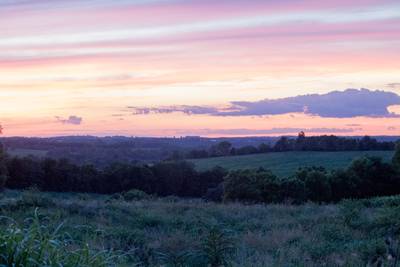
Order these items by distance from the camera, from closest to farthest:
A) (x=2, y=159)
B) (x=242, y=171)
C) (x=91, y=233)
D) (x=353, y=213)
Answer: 1. (x=91, y=233)
2. (x=353, y=213)
3. (x=242, y=171)
4. (x=2, y=159)

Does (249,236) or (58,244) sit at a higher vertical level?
(58,244)

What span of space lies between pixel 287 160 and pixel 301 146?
269 inches

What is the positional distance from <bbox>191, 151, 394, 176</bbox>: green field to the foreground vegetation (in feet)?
141

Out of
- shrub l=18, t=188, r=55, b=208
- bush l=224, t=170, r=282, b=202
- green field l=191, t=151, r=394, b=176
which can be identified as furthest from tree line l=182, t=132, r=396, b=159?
shrub l=18, t=188, r=55, b=208

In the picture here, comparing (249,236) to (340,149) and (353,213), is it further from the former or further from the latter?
(340,149)

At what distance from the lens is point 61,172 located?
5097 centimetres

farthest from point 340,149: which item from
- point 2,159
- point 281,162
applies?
point 2,159

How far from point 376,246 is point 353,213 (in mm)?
5245

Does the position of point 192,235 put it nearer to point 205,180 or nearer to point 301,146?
point 205,180

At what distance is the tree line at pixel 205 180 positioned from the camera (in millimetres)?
37062

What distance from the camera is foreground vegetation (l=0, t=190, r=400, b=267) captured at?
6543 millimetres

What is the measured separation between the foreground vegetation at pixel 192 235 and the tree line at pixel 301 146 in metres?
54.2

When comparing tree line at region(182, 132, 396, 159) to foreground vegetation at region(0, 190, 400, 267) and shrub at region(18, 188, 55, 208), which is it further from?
shrub at region(18, 188, 55, 208)

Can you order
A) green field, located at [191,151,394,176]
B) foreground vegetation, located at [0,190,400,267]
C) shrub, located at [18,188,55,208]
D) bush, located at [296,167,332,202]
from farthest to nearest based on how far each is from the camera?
green field, located at [191,151,394,176] → bush, located at [296,167,332,202] → shrub, located at [18,188,55,208] → foreground vegetation, located at [0,190,400,267]
